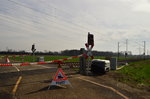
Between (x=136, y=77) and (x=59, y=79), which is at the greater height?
(x=59, y=79)

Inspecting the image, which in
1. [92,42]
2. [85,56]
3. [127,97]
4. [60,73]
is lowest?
[127,97]

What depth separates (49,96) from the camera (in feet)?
19.7

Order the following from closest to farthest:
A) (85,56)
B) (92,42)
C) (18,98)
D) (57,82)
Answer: (18,98)
(57,82)
(92,42)
(85,56)

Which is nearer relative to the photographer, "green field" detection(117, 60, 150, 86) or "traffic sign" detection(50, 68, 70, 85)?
"traffic sign" detection(50, 68, 70, 85)

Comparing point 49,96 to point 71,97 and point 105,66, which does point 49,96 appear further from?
point 105,66

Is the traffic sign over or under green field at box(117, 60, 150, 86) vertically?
over

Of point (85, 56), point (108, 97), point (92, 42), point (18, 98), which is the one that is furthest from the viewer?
point (85, 56)

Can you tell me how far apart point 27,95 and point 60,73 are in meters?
2.02

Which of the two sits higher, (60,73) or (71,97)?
(60,73)

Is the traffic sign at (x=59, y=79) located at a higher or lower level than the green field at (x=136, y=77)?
higher

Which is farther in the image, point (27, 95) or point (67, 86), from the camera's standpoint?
point (67, 86)

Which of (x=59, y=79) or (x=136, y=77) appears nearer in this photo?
(x=59, y=79)

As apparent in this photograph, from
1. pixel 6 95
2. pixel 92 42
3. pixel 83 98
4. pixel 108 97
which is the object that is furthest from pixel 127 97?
pixel 92 42

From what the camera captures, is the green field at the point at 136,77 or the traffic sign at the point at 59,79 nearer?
the traffic sign at the point at 59,79
